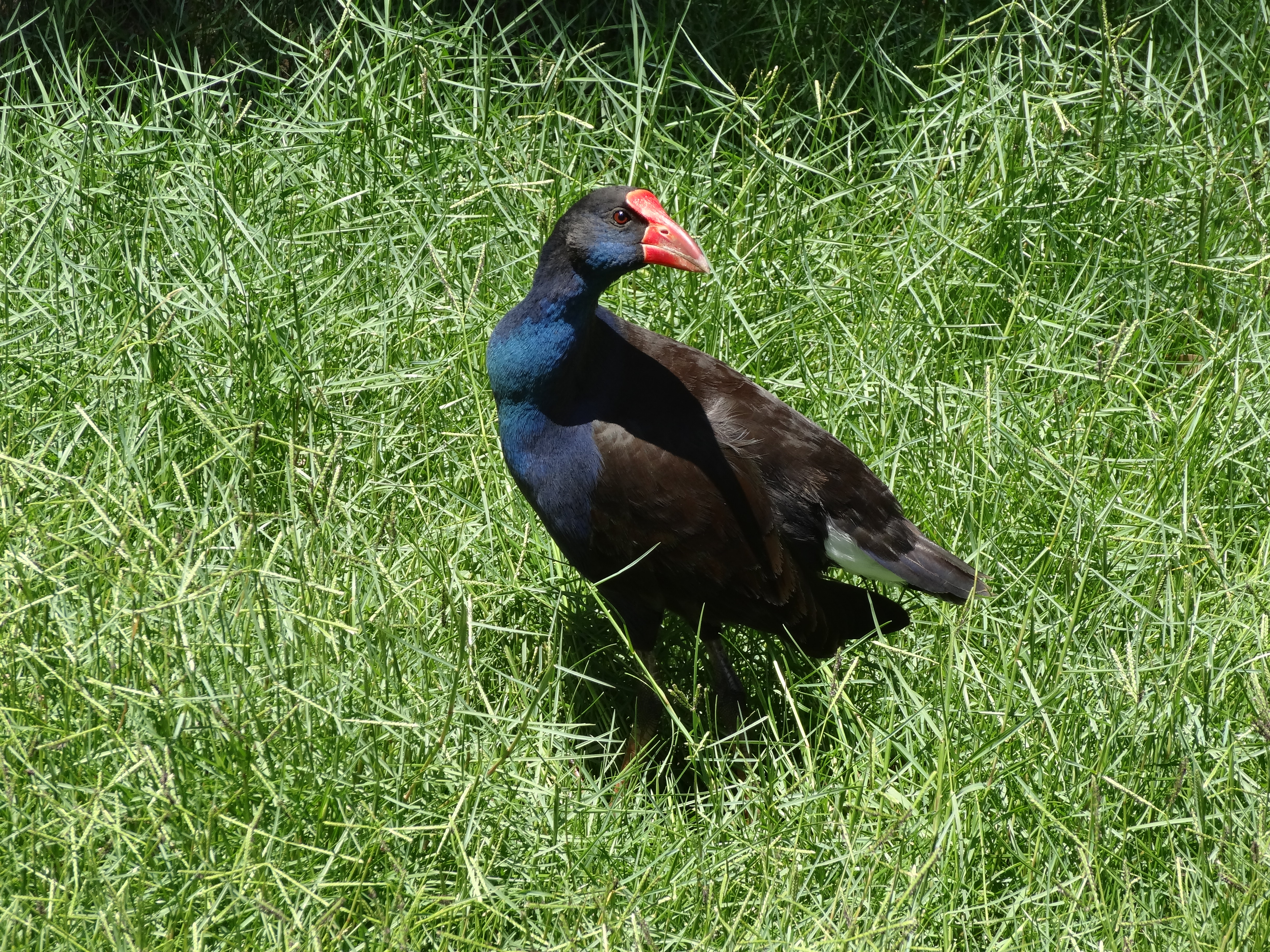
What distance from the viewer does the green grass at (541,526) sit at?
2223 millimetres

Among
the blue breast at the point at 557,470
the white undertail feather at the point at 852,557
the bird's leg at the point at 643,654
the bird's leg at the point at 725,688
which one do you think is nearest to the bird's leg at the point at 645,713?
the bird's leg at the point at 643,654

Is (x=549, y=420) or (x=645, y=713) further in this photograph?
(x=645, y=713)

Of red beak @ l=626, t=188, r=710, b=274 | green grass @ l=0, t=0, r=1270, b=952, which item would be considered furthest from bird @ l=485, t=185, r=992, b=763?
green grass @ l=0, t=0, r=1270, b=952

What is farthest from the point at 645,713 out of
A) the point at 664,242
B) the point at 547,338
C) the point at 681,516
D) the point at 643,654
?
the point at 664,242

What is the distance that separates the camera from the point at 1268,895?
218 centimetres

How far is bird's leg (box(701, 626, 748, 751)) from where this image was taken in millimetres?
2871

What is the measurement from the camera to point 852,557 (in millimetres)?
2875

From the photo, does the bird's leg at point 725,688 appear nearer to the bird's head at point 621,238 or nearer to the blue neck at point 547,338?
the blue neck at point 547,338

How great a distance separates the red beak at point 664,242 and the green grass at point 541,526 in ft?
2.49

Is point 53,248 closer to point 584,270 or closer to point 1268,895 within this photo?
point 584,270

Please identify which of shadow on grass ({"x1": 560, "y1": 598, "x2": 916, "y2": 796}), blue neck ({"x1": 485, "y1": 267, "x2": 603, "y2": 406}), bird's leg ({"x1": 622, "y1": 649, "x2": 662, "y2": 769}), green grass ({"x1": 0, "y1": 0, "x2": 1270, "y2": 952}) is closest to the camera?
green grass ({"x1": 0, "y1": 0, "x2": 1270, "y2": 952})

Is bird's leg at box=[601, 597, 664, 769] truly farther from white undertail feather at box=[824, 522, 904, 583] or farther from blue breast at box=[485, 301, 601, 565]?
white undertail feather at box=[824, 522, 904, 583]

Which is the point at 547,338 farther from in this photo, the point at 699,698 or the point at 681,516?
the point at 699,698

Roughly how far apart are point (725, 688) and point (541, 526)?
0.60 m
